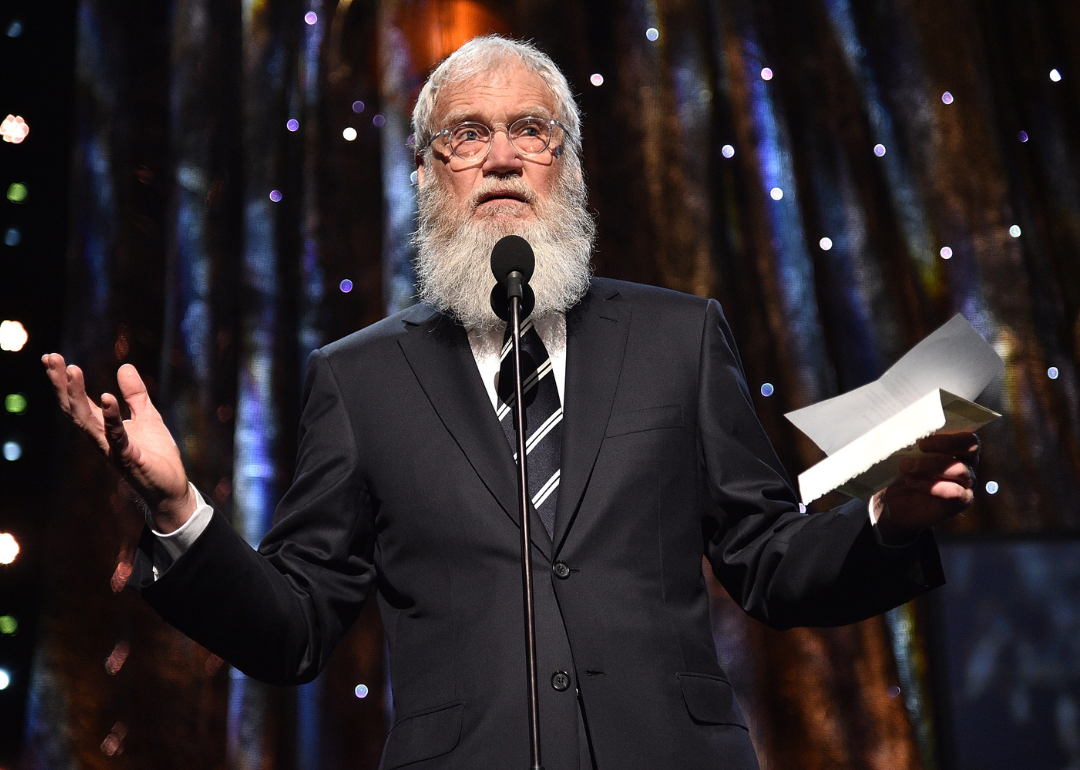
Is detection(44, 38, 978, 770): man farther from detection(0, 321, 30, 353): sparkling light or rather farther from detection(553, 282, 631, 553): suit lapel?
detection(0, 321, 30, 353): sparkling light

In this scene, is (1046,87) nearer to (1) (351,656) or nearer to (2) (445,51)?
(2) (445,51)

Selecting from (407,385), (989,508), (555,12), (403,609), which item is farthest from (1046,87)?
(403,609)

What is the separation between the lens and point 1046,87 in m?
3.04

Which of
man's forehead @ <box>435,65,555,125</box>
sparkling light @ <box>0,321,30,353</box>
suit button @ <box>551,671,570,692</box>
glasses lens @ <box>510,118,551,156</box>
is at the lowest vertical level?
suit button @ <box>551,671,570,692</box>

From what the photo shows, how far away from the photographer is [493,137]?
72.8 inches

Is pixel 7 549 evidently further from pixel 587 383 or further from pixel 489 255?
pixel 587 383

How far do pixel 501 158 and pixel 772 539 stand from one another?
838mm

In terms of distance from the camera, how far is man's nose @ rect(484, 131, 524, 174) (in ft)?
5.95

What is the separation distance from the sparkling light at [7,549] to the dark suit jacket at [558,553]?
1003 mm

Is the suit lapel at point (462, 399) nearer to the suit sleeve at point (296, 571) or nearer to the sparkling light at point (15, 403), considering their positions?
the suit sleeve at point (296, 571)

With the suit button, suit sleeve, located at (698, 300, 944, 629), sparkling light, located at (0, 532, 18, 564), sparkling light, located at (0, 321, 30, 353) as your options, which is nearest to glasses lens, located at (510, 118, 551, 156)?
suit sleeve, located at (698, 300, 944, 629)

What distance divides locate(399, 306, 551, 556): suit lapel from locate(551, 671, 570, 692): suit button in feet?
0.56

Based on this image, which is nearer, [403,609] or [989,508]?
[403,609]

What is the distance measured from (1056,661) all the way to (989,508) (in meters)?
0.43
